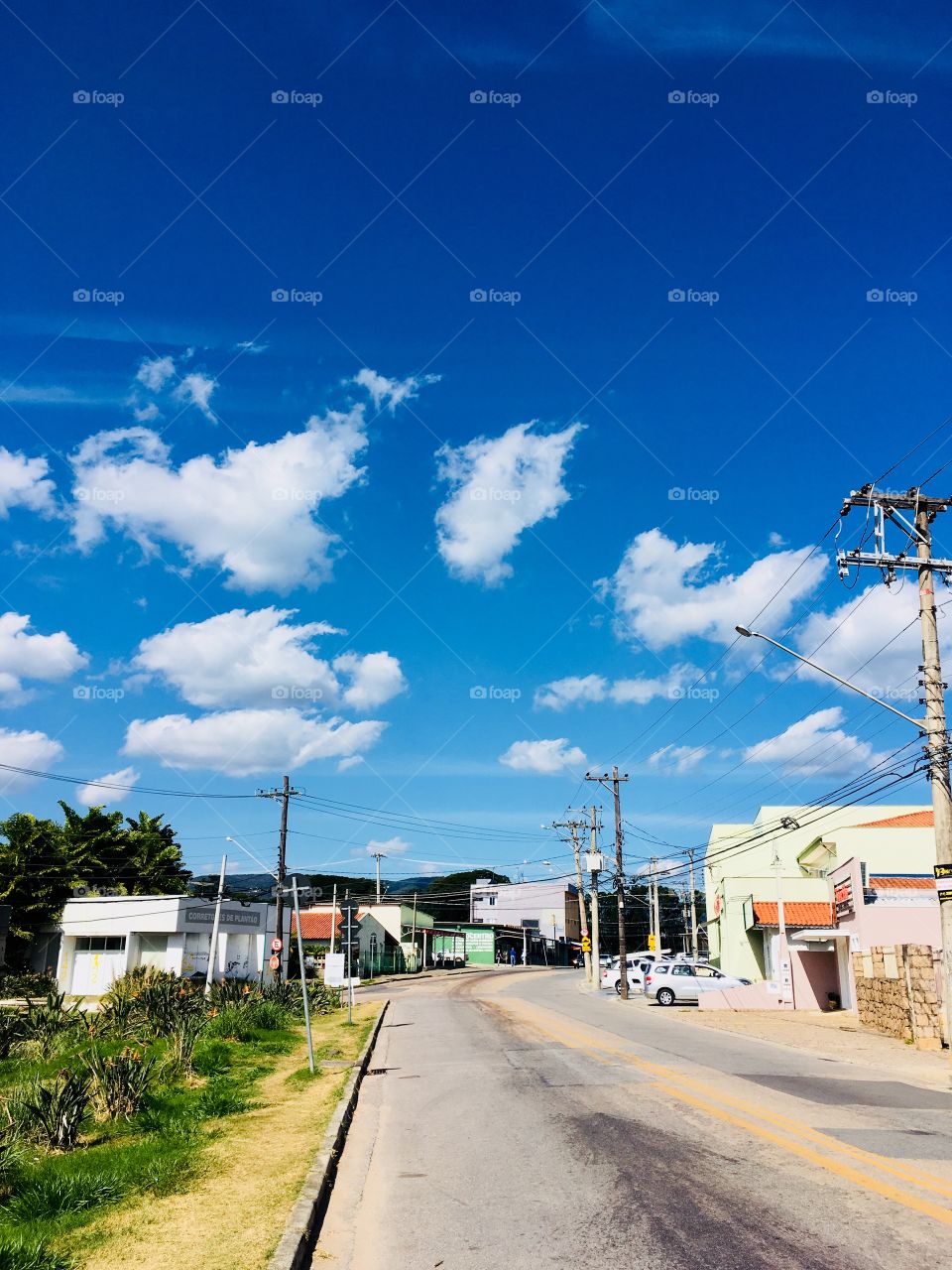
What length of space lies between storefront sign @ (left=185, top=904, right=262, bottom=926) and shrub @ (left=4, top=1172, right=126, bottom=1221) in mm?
41092

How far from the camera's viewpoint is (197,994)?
2672 centimetres

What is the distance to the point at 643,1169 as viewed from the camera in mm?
8406

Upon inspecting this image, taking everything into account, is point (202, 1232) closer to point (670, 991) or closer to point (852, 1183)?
point (852, 1183)

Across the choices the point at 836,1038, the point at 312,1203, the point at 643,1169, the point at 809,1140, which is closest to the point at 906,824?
the point at 836,1038

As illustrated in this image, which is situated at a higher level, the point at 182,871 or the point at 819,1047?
the point at 182,871

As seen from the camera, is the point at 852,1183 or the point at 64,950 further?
the point at 64,950

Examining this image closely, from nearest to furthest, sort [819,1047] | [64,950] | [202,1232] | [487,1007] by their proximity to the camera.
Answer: [202,1232]
[819,1047]
[487,1007]
[64,950]

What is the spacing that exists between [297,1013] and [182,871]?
38.5 m

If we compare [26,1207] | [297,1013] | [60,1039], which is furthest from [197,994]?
[26,1207]

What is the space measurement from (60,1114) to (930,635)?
15.9 meters

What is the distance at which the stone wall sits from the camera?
69.8 feet

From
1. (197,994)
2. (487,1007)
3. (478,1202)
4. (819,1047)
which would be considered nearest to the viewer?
(478,1202)

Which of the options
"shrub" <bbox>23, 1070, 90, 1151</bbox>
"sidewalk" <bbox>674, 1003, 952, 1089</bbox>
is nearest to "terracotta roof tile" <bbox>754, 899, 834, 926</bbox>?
"sidewalk" <bbox>674, 1003, 952, 1089</bbox>

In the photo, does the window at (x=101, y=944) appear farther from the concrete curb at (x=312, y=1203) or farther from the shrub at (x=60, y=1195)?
the shrub at (x=60, y=1195)
